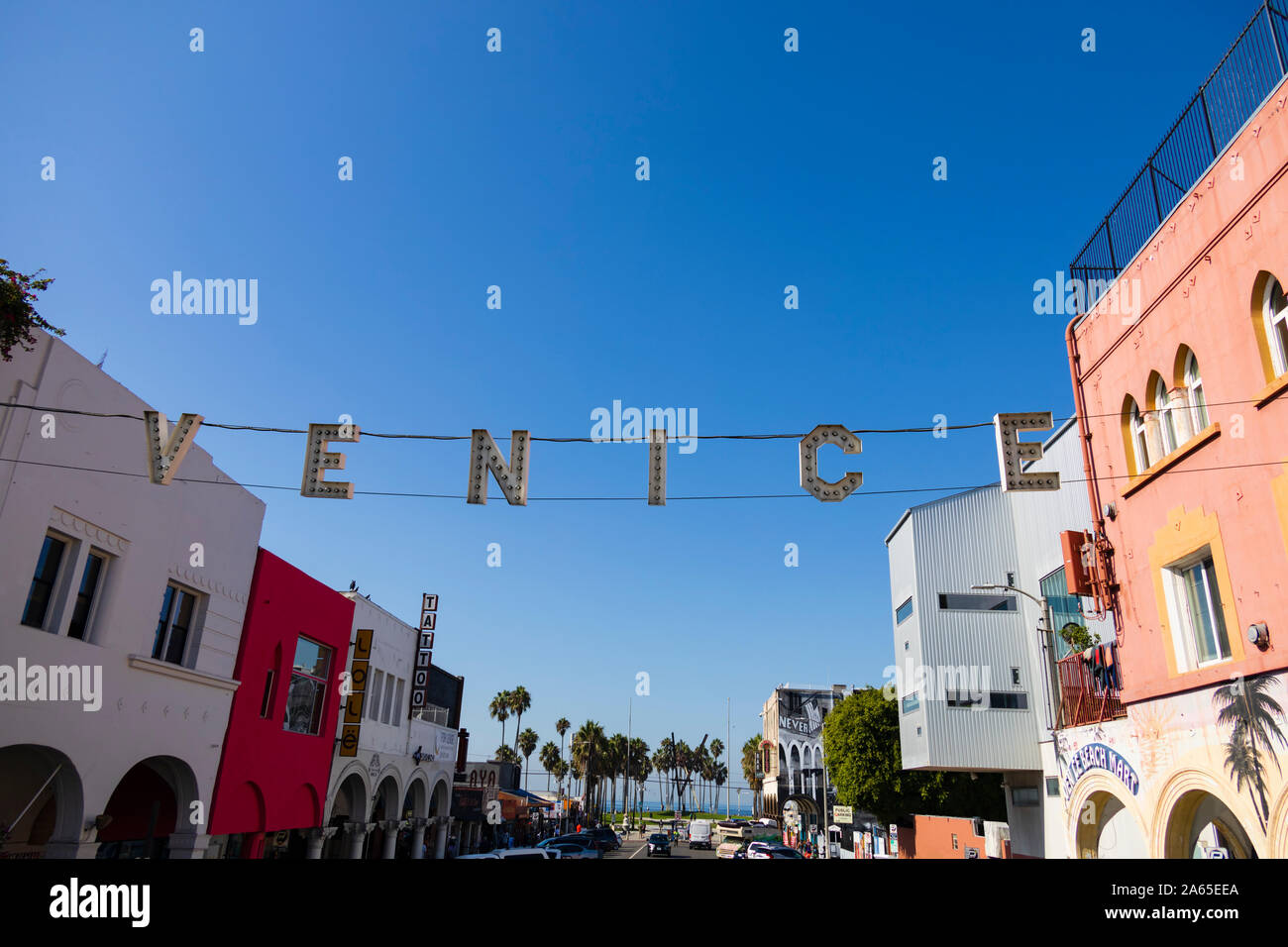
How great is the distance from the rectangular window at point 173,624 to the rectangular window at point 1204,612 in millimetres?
19834

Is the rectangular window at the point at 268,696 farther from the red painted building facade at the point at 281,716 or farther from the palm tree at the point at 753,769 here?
the palm tree at the point at 753,769

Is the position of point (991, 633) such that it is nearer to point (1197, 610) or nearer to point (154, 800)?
point (1197, 610)

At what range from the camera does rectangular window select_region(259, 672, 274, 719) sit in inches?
843

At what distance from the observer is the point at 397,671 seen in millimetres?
30844

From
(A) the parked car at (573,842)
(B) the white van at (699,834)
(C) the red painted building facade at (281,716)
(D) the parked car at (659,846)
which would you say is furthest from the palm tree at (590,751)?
(C) the red painted building facade at (281,716)

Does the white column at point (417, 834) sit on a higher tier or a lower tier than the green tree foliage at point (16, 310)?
lower

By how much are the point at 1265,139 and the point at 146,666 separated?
2139cm

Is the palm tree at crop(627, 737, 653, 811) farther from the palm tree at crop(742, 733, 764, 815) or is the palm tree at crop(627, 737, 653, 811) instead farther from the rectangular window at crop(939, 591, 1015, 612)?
the rectangular window at crop(939, 591, 1015, 612)

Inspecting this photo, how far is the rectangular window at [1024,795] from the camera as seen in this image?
25431 millimetres

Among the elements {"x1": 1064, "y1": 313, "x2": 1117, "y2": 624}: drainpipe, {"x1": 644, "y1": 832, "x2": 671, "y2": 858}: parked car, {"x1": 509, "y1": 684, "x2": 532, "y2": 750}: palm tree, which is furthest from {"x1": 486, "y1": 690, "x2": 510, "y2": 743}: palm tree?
{"x1": 1064, "y1": 313, "x2": 1117, "y2": 624}: drainpipe

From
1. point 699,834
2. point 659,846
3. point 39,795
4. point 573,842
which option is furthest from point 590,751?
point 39,795

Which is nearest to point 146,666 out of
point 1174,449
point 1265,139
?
point 1174,449
